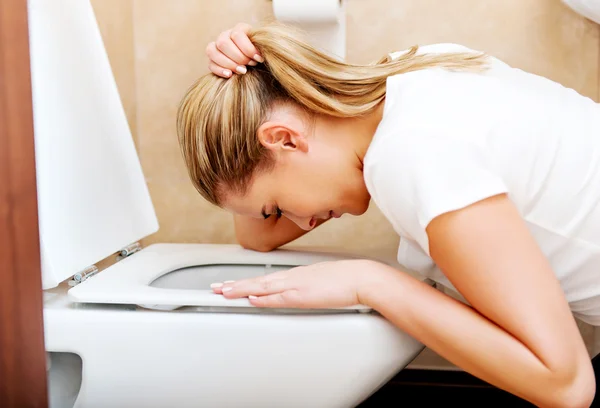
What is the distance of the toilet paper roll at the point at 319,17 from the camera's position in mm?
1175

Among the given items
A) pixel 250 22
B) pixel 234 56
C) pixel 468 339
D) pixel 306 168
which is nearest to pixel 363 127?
pixel 306 168

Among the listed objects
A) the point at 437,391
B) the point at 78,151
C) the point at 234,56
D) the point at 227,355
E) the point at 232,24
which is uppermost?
the point at 232,24

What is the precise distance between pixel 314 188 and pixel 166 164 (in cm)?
64

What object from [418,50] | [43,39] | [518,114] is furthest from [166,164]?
[518,114]

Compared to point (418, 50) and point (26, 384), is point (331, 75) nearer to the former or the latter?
point (418, 50)

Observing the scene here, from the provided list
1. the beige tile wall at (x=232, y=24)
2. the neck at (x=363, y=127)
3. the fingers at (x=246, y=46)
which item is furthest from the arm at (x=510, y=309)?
the beige tile wall at (x=232, y=24)

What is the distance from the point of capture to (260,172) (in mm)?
890

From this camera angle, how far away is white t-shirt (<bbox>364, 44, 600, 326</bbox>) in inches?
28.0

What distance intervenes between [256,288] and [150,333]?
0.14m

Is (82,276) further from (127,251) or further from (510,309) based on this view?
(510,309)

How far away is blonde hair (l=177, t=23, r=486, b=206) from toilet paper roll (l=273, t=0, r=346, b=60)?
0.87 ft

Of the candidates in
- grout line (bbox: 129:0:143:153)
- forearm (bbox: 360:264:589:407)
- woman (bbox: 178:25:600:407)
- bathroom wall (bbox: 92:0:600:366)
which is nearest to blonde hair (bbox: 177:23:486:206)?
woman (bbox: 178:25:600:407)

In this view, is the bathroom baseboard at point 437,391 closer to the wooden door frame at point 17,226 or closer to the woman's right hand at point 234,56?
the woman's right hand at point 234,56

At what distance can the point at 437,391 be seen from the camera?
1.43m
